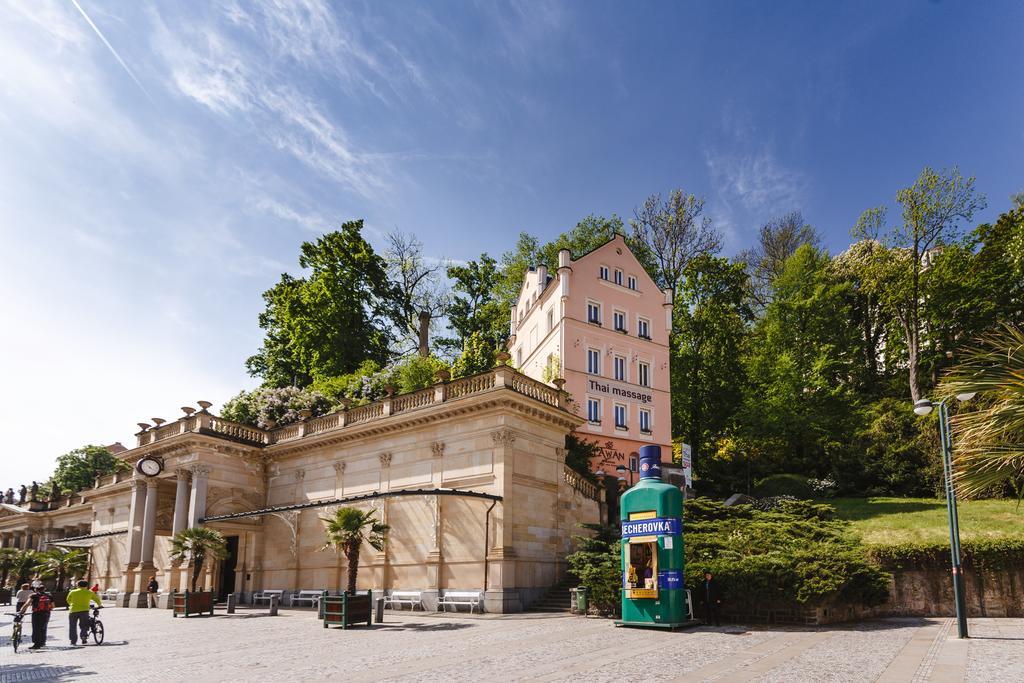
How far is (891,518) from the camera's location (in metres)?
27.9

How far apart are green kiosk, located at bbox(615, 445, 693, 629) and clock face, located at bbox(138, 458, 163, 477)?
83.9ft

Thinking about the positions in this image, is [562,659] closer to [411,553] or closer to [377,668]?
[377,668]

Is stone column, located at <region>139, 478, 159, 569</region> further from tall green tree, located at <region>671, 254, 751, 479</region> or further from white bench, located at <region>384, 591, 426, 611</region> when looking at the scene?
tall green tree, located at <region>671, 254, 751, 479</region>

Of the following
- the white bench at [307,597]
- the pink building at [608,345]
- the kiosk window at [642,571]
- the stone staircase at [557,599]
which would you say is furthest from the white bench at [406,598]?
the pink building at [608,345]

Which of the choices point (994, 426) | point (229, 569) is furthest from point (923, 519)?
point (229, 569)

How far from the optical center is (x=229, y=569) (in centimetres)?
3419

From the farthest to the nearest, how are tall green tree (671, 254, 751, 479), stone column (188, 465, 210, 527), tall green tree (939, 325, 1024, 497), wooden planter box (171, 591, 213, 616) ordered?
tall green tree (671, 254, 751, 479), stone column (188, 465, 210, 527), wooden planter box (171, 591, 213, 616), tall green tree (939, 325, 1024, 497)

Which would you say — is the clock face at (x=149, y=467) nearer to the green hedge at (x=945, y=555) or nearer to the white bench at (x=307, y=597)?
the white bench at (x=307, y=597)

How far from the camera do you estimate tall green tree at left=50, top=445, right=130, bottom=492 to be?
71500 mm

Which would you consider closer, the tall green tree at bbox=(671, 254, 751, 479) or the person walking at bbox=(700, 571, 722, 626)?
the person walking at bbox=(700, 571, 722, 626)

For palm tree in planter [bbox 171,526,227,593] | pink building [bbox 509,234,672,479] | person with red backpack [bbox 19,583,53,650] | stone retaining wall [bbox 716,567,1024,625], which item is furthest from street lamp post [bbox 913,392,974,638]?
palm tree in planter [bbox 171,526,227,593]

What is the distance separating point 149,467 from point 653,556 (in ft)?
88.0

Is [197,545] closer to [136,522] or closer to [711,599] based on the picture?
[136,522]

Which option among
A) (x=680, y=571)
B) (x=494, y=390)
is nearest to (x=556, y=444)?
(x=494, y=390)
